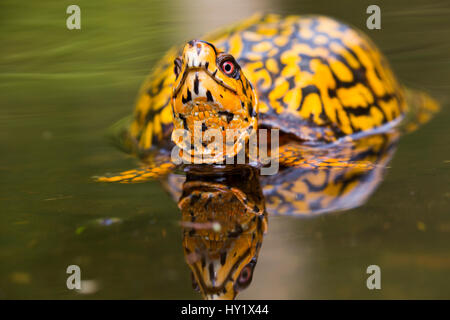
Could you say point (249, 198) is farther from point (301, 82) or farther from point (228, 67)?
point (301, 82)

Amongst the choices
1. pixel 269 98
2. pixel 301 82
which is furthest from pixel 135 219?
pixel 301 82

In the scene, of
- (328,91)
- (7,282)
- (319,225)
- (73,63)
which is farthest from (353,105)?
(73,63)

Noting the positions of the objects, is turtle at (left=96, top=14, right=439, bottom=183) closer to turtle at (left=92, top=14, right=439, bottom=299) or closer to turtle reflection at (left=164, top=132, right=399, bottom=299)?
turtle at (left=92, top=14, right=439, bottom=299)

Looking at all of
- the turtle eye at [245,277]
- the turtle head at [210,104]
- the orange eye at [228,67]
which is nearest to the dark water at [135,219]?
the turtle eye at [245,277]

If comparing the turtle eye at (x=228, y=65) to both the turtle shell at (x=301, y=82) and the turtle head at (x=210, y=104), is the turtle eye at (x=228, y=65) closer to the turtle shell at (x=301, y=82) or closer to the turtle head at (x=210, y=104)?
the turtle head at (x=210, y=104)

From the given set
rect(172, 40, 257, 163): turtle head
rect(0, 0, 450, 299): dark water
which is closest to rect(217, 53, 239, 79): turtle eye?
rect(172, 40, 257, 163): turtle head
